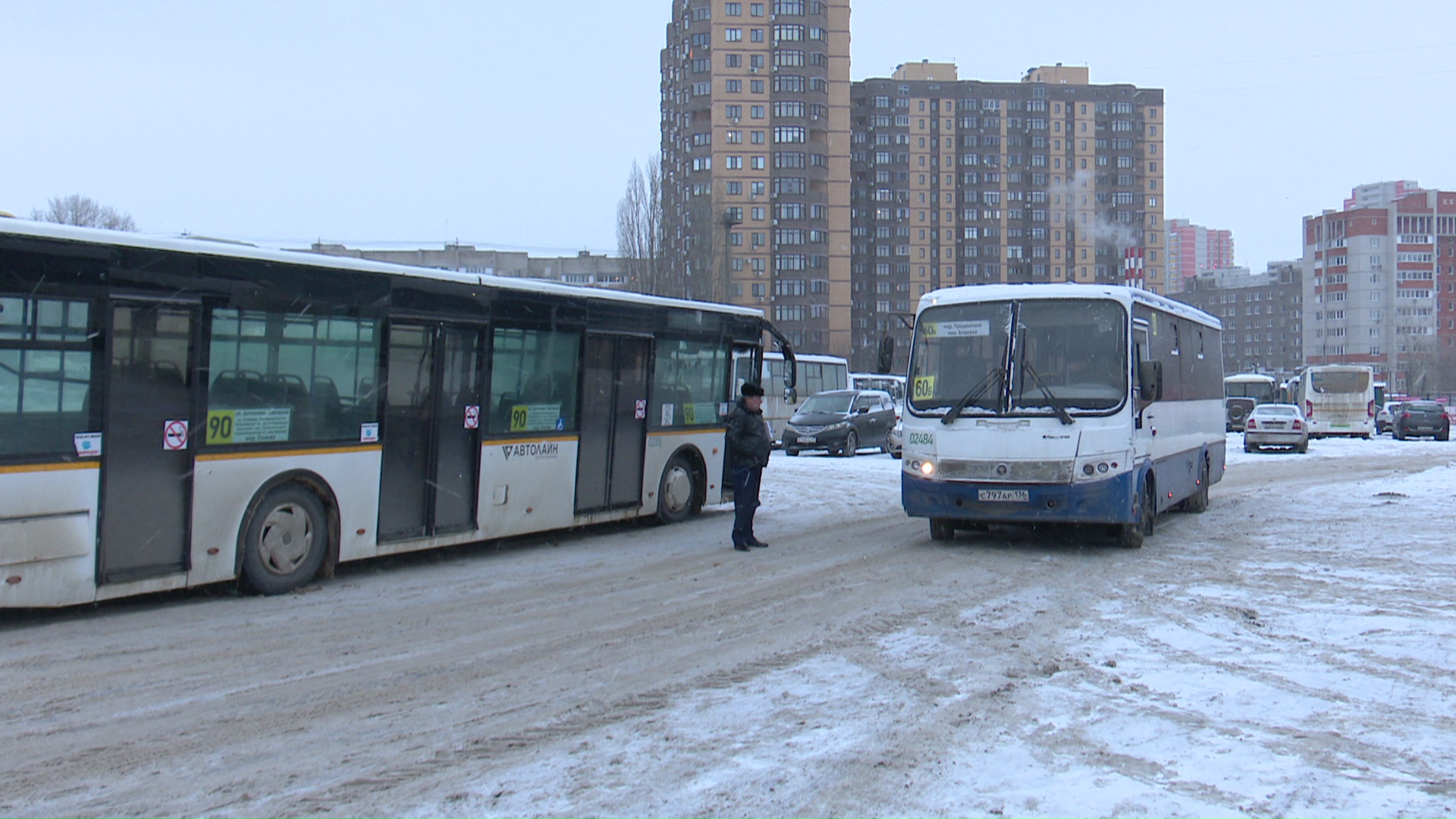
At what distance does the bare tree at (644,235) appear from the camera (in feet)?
204

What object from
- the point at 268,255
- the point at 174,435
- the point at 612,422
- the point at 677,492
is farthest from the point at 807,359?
the point at 174,435

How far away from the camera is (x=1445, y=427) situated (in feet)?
158

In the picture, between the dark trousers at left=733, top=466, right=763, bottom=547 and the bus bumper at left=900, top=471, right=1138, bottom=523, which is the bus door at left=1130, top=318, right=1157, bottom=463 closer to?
the bus bumper at left=900, top=471, right=1138, bottom=523

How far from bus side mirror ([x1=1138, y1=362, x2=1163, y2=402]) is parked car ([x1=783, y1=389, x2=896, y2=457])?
1869cm

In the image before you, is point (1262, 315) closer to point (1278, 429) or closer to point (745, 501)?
point (1278, 429)

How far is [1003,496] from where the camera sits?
12078 millimetres

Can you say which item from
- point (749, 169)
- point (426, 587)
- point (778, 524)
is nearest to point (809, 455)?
point (778, 524)

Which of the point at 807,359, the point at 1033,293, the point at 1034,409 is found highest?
the point at 807,359

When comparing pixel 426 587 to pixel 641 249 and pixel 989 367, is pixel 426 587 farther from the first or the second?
pixel 641 249

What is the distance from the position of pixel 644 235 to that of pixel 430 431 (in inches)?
2046

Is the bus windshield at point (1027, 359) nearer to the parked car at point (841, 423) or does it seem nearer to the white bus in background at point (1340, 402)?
the parked car at point (841, 423)

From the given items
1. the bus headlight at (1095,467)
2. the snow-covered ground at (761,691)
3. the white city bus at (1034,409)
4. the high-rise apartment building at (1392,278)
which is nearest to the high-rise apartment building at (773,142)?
the high-rise apartment building at (1392,278)

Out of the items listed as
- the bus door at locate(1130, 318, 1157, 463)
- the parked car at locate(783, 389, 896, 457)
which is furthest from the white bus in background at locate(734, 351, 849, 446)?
the bus door at locate(1130, 318, 1157, 463)

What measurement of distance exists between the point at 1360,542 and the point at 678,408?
8.02 m
